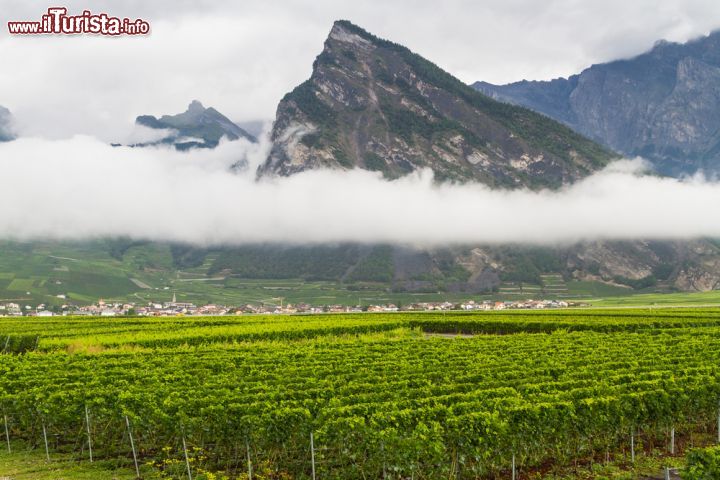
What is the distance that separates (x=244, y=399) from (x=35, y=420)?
34.3ft

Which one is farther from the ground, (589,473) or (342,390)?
(342,390)

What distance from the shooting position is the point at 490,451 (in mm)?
19750

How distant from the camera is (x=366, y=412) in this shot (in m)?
21.4

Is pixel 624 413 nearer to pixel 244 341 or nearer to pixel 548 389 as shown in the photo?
pixel 548 389

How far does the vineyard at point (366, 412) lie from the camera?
19703mm

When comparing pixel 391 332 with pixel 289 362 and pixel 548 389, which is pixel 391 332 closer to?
pixel 289 362

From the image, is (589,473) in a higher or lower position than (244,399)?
lower

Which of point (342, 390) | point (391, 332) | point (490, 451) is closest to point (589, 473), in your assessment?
point (490, 451)

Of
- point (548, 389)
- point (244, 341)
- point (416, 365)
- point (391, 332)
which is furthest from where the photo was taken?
point (391, 332)

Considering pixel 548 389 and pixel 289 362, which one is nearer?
pixel 548 389

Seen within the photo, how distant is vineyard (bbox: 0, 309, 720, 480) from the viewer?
19.7 meters

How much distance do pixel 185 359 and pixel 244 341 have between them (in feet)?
71.7

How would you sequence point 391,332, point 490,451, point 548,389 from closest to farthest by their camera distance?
point 490,451 → point 548,389 → point 391,332

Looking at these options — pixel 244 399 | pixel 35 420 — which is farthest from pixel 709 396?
pixel 35 420
